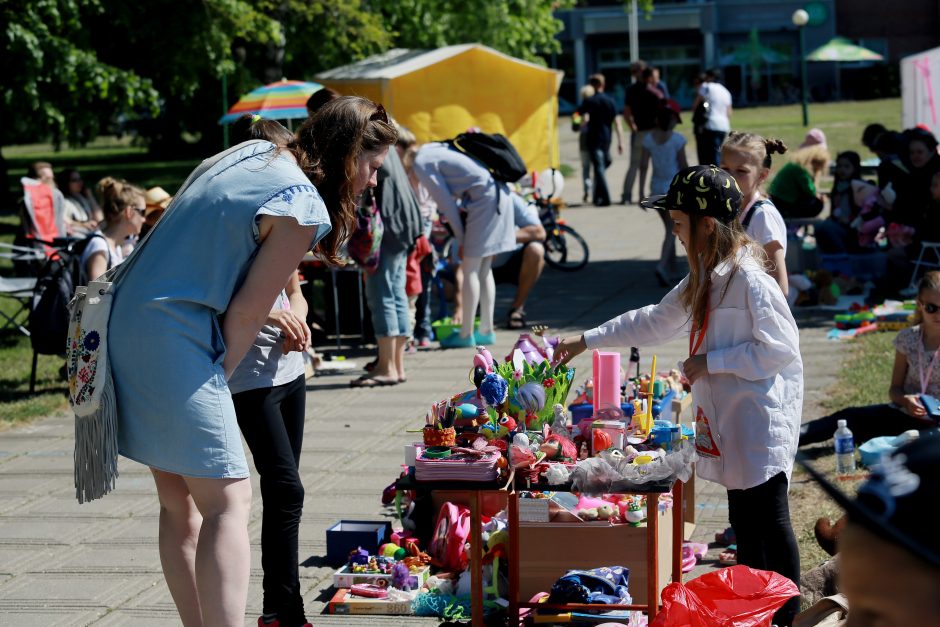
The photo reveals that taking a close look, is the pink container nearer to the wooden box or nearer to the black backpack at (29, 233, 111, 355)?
the wooden box

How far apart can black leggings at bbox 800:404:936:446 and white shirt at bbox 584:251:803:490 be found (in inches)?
98.5

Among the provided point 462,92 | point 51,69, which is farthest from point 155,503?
point 462,92

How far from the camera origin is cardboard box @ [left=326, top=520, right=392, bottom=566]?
17.1ft

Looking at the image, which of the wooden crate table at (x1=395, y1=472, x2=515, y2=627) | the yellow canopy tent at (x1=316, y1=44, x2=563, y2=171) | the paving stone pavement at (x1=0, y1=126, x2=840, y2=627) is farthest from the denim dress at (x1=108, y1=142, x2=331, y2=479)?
the yellow canopy tent at (x1=316, y1=44, x2=563, y2=171)

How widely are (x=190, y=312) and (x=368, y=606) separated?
1826 millimetres

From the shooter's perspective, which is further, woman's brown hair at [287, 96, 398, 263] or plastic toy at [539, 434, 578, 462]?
plastic toy at [539, 434, 578, 462]

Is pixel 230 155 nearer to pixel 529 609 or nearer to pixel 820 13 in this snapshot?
pixel 529 609

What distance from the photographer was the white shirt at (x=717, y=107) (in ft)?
46.4

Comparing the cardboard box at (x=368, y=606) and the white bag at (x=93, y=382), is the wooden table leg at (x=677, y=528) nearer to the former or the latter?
the cardboard box at (x=368, y=606)

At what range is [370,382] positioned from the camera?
8.88 metres

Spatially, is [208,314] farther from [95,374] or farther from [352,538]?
[352,538]

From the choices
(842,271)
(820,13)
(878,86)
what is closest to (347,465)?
(842,271)

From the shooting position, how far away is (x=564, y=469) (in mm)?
4160

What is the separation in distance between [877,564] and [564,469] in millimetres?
2751
